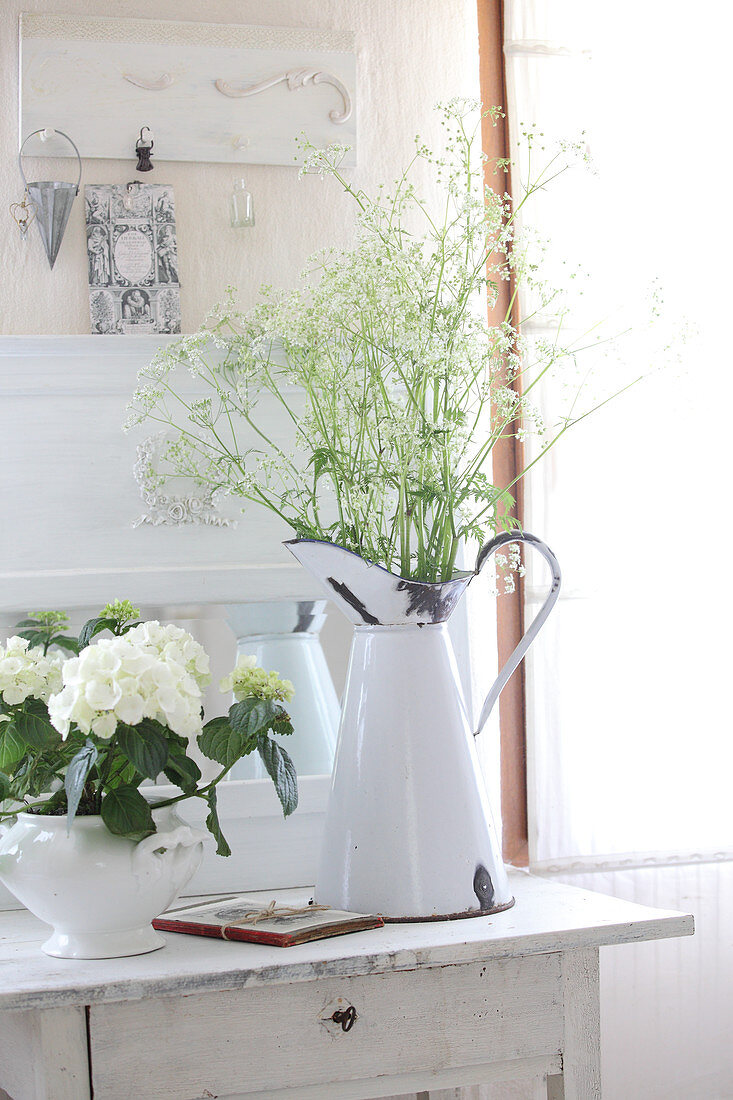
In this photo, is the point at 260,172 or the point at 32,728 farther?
the point at 260,172

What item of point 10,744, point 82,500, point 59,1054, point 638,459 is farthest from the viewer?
point 638,459

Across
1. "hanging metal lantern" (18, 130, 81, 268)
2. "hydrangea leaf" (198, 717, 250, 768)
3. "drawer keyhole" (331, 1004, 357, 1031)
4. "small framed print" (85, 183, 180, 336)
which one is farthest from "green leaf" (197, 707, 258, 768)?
"hanging metal lantern" (18, 130, 81, 268)

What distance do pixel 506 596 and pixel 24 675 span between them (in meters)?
0.85

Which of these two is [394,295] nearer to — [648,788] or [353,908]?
[353,908]

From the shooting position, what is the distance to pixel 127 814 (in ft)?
3.37

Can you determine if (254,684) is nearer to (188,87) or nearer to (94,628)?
(94,628)

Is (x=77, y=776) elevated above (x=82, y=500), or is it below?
below

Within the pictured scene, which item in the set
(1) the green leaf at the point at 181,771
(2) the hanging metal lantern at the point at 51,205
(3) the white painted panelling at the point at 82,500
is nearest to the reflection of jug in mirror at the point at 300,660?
(3) the white painted panelling at the point at 82,500

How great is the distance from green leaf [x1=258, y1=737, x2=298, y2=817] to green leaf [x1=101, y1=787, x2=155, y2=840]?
13 centimetres

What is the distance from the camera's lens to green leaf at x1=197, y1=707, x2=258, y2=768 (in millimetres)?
1093

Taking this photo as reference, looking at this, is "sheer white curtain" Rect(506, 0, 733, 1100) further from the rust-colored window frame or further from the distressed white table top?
the distressed white table top

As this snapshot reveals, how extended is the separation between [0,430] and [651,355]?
0.97 metres

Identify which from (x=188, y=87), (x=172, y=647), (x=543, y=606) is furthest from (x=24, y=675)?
(x=188, y=87)

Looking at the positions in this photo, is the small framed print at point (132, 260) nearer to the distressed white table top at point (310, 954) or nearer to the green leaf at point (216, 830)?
the green leaf at point (216, 830)
